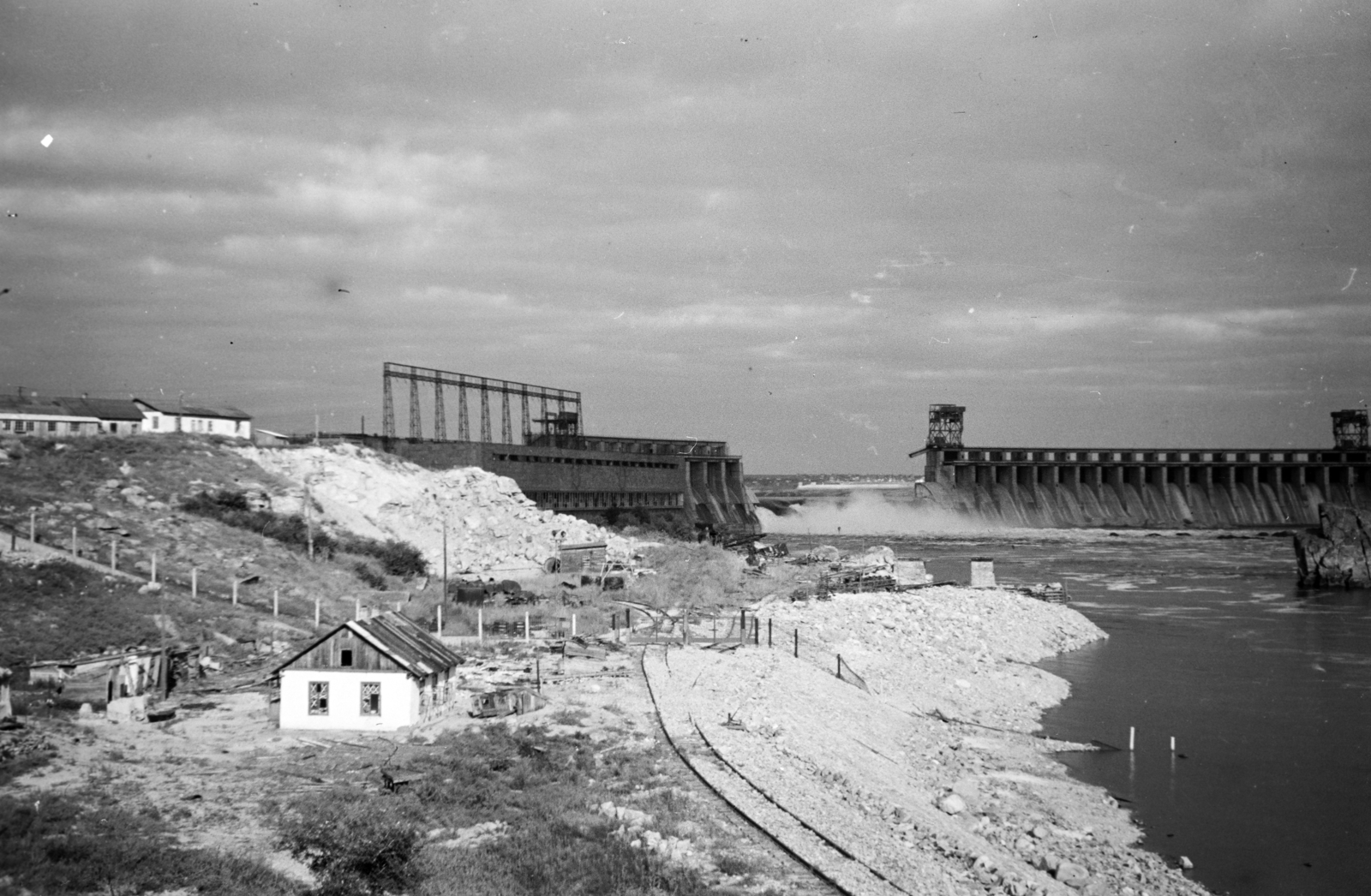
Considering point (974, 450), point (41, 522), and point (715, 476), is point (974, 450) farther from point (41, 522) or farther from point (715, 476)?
point (41, 522)

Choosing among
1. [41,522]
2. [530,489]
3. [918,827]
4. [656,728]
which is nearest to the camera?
[918,827]

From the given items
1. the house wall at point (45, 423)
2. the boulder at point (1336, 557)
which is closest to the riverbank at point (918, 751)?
the boulder at point (1336, 557)

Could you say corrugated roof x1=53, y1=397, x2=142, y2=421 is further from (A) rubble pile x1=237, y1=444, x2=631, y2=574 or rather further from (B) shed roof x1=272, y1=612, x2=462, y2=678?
(B) shed roof x1=272, y1=612, x2=462, y2=678

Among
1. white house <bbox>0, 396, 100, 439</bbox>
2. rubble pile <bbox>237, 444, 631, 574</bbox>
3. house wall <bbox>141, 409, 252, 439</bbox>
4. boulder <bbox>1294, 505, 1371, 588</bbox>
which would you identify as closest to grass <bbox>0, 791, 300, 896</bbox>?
rubble pile <bbox>237, 444, 631, 574</bbox>

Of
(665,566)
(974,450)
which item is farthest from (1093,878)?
(974,450)

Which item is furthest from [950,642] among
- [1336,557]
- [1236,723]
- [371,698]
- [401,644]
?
[1336,557]
